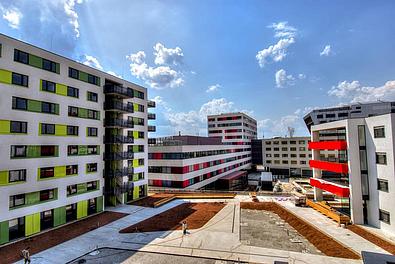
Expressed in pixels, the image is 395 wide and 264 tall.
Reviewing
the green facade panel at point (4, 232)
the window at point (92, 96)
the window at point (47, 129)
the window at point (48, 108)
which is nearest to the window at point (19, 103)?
the window at point (48, 108)

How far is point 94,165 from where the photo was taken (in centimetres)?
3397

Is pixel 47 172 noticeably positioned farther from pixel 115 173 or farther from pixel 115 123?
pixel 115 123

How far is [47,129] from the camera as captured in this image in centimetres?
2745

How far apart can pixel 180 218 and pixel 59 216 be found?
47.8 ft

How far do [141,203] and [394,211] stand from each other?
Result: 33.0 m

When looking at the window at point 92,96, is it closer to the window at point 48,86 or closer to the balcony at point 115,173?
the window at point 48,86

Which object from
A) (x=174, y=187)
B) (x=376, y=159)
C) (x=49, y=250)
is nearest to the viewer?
(x=49, y=250)

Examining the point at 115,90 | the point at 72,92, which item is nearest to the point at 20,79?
the point at 72,92

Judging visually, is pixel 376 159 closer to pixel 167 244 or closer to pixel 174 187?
pixel 167 244

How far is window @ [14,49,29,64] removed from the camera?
24.5 metres

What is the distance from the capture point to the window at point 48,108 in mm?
27116

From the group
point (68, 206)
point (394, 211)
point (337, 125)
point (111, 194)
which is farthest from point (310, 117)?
point (68, 206)

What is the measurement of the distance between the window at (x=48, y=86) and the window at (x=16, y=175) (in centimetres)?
946

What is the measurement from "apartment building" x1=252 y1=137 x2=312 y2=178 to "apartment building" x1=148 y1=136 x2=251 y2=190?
41.3 meters
